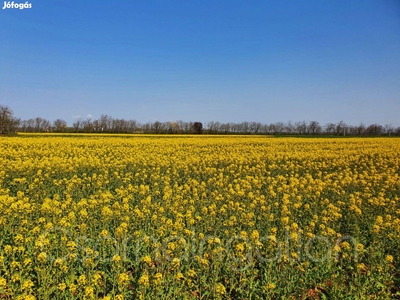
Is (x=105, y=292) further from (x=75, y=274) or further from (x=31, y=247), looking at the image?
(x=31, y=247)

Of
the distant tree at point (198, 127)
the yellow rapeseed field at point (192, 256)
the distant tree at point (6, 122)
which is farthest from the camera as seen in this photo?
the distant tree at point (198, 127)

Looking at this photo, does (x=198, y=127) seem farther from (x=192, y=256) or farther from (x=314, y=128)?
(x=192, y=256)

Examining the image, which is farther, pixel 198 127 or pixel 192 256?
pixel 198 127

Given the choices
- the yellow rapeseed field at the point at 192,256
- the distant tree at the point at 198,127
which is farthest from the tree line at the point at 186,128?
the yellow rapeseed field at the point at 192,256

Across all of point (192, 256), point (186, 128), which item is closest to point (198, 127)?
point (186, 128)

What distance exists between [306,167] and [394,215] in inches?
336

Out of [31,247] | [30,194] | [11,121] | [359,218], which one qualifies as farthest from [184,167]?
[11,121]

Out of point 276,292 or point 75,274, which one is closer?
point 276,292

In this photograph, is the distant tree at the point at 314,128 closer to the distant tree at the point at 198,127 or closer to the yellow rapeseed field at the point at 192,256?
the distant tree at the point at 198,127

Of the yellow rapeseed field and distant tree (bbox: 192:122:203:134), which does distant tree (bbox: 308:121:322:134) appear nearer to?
distant tree (bbox: 192:122:203:134)

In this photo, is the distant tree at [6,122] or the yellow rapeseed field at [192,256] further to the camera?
the distant tree at [6,122]

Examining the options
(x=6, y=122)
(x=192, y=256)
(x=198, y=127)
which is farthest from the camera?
(x=198, y=127)

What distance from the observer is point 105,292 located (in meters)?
5.07

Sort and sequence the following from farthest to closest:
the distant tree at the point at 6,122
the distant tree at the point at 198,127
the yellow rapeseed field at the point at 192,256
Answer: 1. the distant tree at the point at 198,127
2. the distant tree at the point at 6,122
3. the yellow rapeseed field at the point at 192,256
